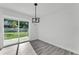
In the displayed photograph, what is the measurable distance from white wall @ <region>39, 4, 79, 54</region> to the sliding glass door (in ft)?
3.09

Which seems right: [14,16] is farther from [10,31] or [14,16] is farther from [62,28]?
[62,28]

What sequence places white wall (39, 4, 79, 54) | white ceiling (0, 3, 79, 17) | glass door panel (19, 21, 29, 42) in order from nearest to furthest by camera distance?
white ceiling (0, 3, 79, 17) < white wall (39, 4, 79, 54) < glass door panel (19, 21, 29, 42)

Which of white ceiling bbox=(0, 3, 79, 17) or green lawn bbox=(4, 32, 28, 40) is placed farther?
green lawn bbox=(4, 32, 28, 40)

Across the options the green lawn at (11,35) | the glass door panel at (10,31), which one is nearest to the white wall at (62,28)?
the green lawn at (11,35)

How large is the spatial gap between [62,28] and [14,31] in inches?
114

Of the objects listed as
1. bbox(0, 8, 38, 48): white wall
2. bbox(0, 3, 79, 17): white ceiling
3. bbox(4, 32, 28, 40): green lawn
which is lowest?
bbox(4, 32, 28, 40): green lawn

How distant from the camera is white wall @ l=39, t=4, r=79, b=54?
11.5 feet

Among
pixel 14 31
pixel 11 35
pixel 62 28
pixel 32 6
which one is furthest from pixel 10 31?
pixel 62 28

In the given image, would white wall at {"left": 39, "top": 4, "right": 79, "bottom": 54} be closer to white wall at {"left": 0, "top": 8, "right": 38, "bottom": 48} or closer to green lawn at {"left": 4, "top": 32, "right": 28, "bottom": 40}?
white wall at {"left": 0, "top": 8, "right": 38, "bottom": 48}

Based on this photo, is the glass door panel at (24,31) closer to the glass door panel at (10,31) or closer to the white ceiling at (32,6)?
the glass door panel at (10,31)

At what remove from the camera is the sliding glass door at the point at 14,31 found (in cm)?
443

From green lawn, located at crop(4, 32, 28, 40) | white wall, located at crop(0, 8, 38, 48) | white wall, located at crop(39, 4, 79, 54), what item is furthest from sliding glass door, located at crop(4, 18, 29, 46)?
white wall, located at crop(39, 4, 79, 54)
